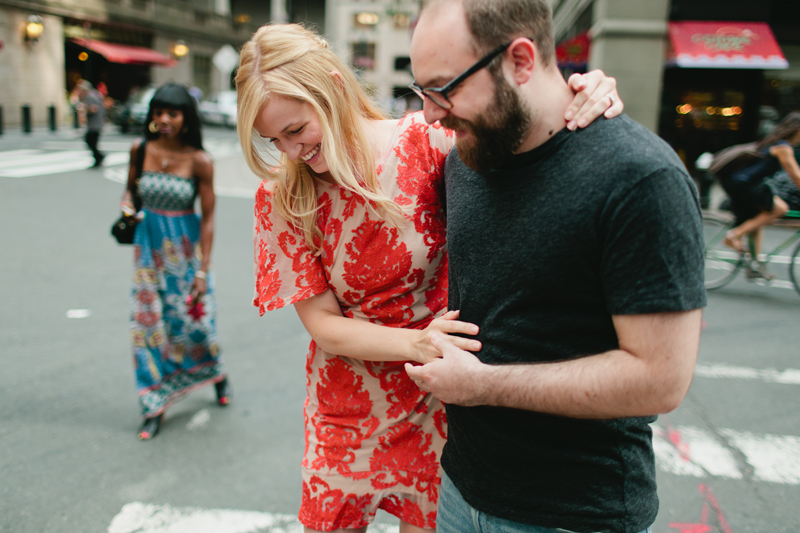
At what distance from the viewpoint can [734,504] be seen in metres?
3.00

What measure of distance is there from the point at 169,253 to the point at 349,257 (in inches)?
90.6

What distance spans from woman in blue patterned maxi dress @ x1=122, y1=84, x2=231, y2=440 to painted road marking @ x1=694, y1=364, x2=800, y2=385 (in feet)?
12.2

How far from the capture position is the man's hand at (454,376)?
133cm

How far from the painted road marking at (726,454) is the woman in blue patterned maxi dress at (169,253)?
301 centimetres

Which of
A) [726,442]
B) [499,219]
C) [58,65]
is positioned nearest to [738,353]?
[726,442]

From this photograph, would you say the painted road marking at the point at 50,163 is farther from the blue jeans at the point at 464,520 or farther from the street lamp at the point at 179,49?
the street lamp at the point at 179,49

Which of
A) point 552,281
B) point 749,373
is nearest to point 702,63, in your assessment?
point 749,373

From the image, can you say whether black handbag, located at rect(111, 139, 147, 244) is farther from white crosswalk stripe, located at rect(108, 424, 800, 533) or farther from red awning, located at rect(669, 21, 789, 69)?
red awning, located at rect(669, 21, 789, 69)

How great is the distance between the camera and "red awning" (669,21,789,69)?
12.3 meters

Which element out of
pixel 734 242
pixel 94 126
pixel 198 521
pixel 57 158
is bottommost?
pixel 198 521

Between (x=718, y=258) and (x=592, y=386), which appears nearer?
(x=592, y=386)

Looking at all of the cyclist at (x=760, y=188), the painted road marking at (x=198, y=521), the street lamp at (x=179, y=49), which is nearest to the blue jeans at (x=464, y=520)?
the painted road marking at (x=198, y=521)

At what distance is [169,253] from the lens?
3707mm

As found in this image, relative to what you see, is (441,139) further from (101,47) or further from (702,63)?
(101,47)
